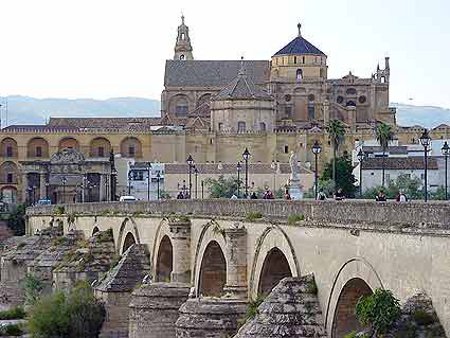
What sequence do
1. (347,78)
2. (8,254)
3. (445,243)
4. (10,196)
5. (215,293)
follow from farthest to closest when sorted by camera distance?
(347,78), (10,196), (8,254), (215,293), (445,243)

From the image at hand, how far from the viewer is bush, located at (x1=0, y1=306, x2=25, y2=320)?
66312 millimetres

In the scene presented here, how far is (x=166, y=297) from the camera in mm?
46500

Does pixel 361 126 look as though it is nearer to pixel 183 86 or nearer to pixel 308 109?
pixel 308 109

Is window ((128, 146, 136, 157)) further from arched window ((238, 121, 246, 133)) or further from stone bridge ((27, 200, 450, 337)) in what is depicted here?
stone bridge ((27, 200, 450, 337))

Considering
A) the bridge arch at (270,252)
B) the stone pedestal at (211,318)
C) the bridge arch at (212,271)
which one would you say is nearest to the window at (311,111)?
the bridge arch at (212,271)

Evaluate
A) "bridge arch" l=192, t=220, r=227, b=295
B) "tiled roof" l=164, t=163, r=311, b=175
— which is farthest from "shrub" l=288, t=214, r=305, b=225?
"tiled roof" l=164, t=163, r=311, b=175

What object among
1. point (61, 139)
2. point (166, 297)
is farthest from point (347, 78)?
point (166, 297)

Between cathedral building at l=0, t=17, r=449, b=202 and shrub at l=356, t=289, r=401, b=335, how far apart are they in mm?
106576

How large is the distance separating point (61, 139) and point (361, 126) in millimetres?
28765

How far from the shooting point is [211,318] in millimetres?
38875

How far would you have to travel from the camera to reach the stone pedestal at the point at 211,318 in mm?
38281

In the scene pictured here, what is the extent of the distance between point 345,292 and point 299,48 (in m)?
124

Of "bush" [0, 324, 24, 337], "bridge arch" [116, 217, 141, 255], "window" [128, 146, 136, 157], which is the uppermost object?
"window" [128, 146, 136, 157]

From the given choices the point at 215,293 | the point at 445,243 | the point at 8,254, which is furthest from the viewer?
the point at 8,254
